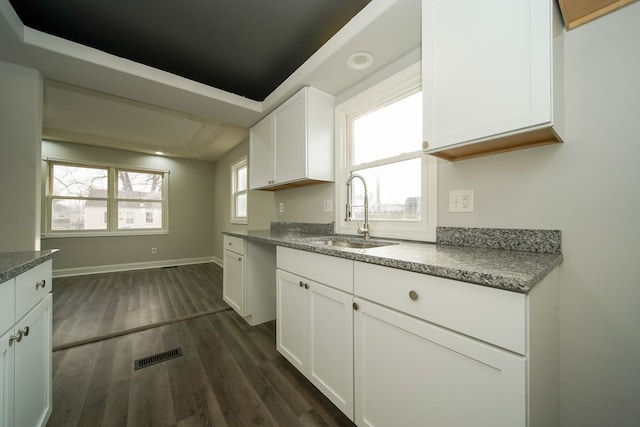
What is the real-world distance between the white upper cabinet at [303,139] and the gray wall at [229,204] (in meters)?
0.94

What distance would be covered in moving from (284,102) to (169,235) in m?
4.27

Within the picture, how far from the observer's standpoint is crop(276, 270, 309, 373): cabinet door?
4.77ft

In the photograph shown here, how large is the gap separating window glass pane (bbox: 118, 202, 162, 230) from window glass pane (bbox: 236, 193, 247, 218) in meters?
1.87

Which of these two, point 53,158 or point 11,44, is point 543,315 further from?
point 53,158

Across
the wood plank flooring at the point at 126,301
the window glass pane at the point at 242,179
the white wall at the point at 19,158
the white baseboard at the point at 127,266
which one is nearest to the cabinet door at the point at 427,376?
the wood plank flooring at the point at 126,301

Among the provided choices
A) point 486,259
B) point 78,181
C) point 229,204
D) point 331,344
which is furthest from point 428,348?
point 78,181

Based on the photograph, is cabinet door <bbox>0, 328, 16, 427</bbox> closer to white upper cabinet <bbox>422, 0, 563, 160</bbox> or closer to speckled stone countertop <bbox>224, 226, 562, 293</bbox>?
speckled stone countertop <bbox>224, 226, 562, 293</bbox>

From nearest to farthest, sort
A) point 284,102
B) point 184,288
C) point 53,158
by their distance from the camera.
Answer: point 284,102 < point 184,288 < point 53,158

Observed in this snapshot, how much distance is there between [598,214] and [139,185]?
6.19m

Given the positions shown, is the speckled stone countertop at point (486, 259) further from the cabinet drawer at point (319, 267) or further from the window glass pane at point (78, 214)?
the window glass pane at point (78, 214)

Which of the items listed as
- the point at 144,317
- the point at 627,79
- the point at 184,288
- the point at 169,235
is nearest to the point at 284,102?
the point at 627,79

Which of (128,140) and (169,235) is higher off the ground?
(128,140)

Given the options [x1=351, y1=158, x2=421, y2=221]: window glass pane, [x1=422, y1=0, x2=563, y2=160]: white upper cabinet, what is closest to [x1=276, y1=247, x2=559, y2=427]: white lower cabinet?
[x1=422, y1=0, x2=563, y2=160]: white upper cabinet

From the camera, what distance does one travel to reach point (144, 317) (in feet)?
8.14
